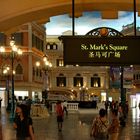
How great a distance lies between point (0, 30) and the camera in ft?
35.3

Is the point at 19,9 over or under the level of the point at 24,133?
over

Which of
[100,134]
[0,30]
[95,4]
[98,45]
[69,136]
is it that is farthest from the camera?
[69,136]

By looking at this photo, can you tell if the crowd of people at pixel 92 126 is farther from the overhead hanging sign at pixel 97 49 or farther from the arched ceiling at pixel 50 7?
the arched ceiling at pixel 50 7

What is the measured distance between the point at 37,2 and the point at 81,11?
1.01 meters

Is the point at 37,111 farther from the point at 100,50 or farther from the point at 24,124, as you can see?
the point at 100,50

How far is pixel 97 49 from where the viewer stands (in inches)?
352

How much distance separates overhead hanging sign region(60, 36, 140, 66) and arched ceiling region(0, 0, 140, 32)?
0.92 m

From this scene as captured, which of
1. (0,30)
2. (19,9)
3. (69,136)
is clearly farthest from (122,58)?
(69,136)

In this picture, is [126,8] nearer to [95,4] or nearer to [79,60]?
[95,4]

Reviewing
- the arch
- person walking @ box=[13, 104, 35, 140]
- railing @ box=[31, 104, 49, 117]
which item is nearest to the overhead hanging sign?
the arch

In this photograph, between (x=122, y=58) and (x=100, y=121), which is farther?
(x=100, y=121)

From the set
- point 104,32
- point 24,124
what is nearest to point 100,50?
point 104,32

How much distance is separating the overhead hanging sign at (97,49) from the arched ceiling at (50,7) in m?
0.92

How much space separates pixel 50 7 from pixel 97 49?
1.42 m
